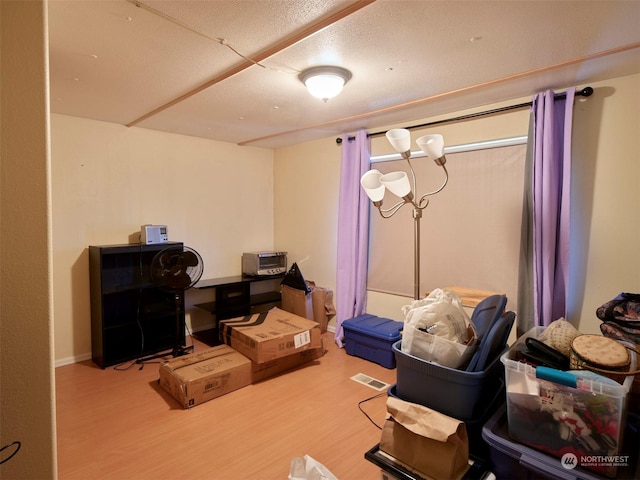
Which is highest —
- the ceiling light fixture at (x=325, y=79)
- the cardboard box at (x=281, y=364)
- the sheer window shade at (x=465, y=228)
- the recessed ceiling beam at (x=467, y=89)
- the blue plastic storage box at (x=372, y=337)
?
the recessed ceiling beam at (x=467, y=89)

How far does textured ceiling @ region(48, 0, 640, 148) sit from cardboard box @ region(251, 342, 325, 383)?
228 centimetres

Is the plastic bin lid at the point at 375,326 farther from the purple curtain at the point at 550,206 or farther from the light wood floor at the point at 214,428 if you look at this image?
the purple curtain at the point at 550,206

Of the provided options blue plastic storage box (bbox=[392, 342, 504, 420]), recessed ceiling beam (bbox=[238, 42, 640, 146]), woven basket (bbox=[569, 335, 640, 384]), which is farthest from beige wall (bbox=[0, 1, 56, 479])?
recessed ceiling beam (bbox=[238, 42, 640, 146])

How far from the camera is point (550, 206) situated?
251 cm

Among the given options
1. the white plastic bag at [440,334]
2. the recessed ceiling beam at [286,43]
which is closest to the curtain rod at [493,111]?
the recessed ceiling beam at [286,43]

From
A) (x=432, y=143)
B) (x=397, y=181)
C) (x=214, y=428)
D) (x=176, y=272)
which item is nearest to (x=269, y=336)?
(x=214, y=428)

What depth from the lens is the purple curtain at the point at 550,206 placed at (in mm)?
2482

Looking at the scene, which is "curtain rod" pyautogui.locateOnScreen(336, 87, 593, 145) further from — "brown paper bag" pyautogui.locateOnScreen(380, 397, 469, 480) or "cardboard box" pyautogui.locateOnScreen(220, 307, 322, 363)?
"brown paper bag" pyautogui.locateOnScreen(380, 397, 469, 480)

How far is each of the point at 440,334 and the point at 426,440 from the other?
399 mm

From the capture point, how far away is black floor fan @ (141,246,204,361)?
3250 mm

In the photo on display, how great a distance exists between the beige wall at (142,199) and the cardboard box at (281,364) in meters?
1.59

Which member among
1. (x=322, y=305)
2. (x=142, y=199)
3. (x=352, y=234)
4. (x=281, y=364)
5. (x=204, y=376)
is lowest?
(x=281, y=364)

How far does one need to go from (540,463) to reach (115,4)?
247cm

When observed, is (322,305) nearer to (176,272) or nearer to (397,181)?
(176,272)
